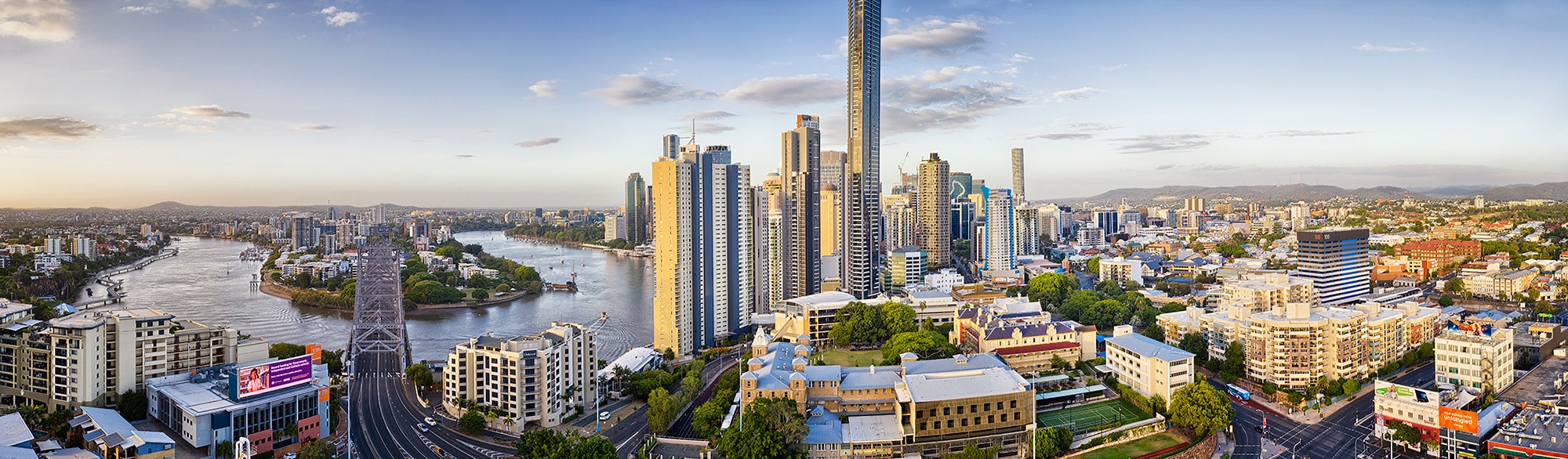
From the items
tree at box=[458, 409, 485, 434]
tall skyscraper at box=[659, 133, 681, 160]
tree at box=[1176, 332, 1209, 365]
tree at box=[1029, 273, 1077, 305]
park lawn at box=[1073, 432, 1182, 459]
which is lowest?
park lawn at box=[1073, 432, 1182, 459]

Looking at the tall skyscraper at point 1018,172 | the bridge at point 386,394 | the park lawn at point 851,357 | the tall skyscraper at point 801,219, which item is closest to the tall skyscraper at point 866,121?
the tall skyscraper at point 801,219

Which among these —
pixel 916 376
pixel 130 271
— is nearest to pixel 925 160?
pixel 916 376

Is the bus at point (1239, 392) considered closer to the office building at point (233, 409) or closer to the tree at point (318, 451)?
the tree at point (318, 451)

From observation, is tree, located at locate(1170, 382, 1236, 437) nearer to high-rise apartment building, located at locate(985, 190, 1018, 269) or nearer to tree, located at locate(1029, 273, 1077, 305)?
tree, located at locate(1029, 273, 1077, 305)

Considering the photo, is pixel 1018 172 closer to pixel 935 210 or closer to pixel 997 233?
pixel 935 210

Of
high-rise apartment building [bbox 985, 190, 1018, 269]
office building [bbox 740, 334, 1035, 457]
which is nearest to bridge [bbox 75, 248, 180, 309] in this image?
office building [bbox 740, 334, 1035, 457]

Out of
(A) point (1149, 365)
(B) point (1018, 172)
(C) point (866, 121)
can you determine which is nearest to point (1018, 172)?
(B) point (1018, 172)

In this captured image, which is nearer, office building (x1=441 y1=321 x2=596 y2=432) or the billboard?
the billboard
